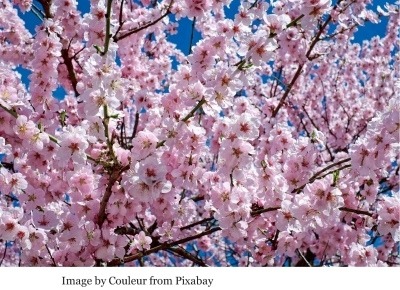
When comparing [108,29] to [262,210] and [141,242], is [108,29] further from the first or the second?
[141,242]

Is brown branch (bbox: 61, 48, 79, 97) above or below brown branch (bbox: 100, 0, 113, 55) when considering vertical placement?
above

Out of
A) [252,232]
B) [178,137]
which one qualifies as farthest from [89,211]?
[252,232]

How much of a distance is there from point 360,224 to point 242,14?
7.30ft

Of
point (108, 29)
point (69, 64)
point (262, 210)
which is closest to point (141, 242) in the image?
point (262, 210)

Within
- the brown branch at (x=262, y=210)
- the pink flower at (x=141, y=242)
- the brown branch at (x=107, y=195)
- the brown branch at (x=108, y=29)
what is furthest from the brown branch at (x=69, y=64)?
the brown branch at (x=262, y=210)

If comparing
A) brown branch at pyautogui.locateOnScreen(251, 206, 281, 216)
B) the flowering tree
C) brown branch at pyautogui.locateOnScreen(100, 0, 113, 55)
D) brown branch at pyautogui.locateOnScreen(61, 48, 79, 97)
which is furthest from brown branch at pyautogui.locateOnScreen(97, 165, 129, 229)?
brown branch at pyautogui.locateOnScreen(61, 48, 79, 97)

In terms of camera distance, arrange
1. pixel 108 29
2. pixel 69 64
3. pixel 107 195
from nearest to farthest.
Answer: pixel 108 29 → pixel 107 195 → pixel 69 64

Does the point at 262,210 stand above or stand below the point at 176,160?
below

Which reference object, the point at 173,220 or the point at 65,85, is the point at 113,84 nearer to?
the point at 173,220

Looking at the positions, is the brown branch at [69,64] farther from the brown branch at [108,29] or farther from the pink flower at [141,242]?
the brown branch at [108,29]

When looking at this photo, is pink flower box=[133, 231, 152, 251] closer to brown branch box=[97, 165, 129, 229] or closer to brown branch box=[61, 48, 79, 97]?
brown branch box=[97, 165, 129, 229]

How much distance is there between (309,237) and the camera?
5.94 meters

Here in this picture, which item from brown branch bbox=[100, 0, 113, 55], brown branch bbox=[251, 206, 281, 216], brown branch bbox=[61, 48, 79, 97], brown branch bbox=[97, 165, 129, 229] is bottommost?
brown branch bbox=[251, 206, 281, 216]

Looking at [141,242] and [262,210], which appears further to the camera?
[141,242]
